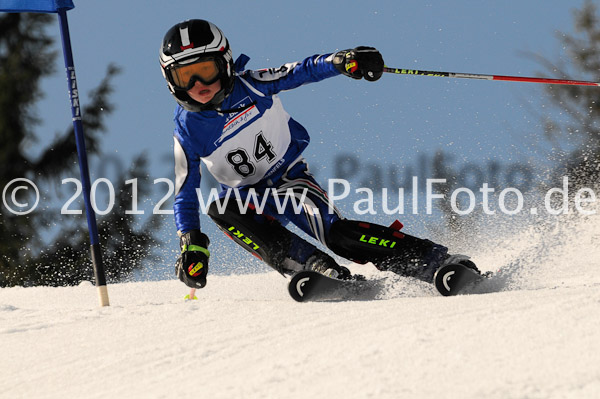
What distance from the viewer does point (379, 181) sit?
8445 millimetres

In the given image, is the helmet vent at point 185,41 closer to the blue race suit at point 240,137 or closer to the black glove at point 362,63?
the blue race suit at point 240,137

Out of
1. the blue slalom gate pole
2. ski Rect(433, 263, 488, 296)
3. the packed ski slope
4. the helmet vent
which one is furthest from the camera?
the blue slalom gate pole

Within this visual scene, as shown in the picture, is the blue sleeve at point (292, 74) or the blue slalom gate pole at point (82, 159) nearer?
the blue sleeve at point (292, 74)

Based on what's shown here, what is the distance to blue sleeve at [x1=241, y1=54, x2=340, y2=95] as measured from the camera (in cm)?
426

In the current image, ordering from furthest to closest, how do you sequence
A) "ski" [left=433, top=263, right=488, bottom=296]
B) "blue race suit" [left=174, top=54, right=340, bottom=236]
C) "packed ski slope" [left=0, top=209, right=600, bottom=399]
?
"blue race suit" [left=174, top=54, right=340, bottom=236]
"ski" [left=433, top=263, right=488, bottom=296]
"packed ski slope" [left=0, top=209, right=600, bottom=399]

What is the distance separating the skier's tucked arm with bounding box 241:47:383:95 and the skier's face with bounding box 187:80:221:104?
1.02ft

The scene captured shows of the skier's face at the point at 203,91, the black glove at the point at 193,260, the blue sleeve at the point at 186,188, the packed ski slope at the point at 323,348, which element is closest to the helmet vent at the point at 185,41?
the skier's face at the point at 203,91

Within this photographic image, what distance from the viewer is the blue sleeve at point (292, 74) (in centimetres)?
426

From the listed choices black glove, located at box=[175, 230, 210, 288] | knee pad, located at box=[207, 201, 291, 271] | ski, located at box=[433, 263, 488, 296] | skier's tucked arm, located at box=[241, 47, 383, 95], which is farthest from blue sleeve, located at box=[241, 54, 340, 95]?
ski, located at box=[433, 263, 488, 296]

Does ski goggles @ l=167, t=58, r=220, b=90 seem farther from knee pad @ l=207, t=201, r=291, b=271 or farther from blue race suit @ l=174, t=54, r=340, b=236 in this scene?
knee pad @ l=207, t=201, r=291, b=271

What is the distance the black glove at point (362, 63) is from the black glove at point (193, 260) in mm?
1345

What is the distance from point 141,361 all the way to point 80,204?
490 inches

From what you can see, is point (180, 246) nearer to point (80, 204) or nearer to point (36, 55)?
point (80, 204)

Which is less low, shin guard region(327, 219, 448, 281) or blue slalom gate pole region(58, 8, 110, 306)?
blue slalom gate pole region(58, 8, 110, 306)
